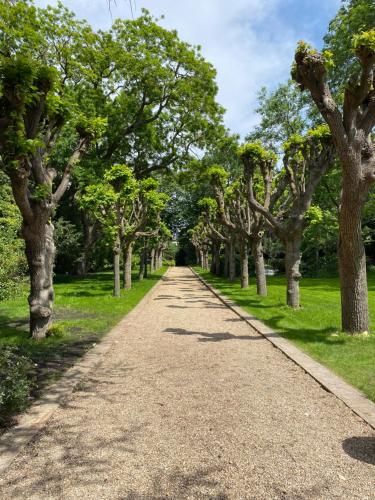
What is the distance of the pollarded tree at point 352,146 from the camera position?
8305 mm

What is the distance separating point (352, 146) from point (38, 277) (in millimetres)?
7296

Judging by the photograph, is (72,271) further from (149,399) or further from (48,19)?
(149,399)

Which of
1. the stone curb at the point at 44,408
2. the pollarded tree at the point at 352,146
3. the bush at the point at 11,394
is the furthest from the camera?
the pollarded tree at the point at 352,146

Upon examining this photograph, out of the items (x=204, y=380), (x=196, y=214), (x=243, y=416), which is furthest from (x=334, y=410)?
(x=196, y=214)

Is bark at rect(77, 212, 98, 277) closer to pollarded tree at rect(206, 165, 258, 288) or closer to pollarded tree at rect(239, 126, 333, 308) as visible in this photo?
pollarded tree at rect(206, 165, 258, 288)

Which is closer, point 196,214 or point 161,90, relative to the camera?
point 161,90

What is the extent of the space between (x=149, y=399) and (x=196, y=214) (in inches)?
1717

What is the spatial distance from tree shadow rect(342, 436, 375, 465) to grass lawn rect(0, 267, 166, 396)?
4147 millimetres

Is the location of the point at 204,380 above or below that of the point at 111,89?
below

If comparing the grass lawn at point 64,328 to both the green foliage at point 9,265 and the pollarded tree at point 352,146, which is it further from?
the pollarded tree at point 352,146

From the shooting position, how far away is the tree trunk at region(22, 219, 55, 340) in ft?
28.6

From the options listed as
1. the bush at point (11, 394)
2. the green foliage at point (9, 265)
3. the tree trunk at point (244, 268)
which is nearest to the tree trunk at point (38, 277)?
the green foliage at point (9, 265)

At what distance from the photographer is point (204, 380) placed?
6.21 metres

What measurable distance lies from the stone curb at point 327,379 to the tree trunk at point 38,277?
5135 millimetres
